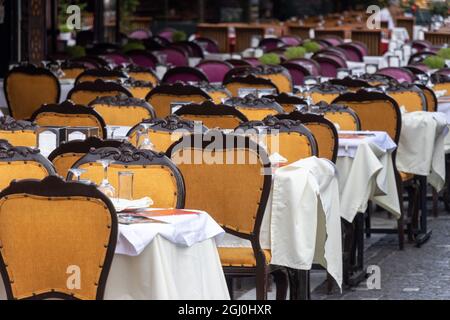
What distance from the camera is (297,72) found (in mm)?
15117

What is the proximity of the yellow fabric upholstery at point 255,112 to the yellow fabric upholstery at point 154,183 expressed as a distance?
3206 millimetres

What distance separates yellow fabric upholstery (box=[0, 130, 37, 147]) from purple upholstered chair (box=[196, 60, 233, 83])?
7.78m

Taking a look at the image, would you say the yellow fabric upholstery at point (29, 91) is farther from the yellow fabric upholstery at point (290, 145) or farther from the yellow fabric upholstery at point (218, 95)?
the yellow fabric upholstery at point (290, 145)

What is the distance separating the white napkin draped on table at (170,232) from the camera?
5.68 meters

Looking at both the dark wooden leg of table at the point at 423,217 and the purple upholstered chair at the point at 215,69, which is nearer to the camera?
the dark wooden leg of table at the point at 423,217

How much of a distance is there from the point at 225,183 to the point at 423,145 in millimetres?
3727

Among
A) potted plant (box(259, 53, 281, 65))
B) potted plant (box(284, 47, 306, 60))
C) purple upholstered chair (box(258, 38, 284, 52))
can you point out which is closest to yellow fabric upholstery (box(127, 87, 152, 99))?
potted plant (box(259, 53, 281, 65))

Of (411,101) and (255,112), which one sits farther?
(411,101)

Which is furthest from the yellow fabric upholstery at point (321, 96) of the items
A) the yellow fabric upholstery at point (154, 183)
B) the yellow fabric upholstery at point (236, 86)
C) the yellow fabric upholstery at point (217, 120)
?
the yellow fabric upholstery at point (154, 183)

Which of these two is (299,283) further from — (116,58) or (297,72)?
(116,58)

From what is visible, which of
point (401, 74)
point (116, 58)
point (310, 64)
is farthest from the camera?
point (116, 58)

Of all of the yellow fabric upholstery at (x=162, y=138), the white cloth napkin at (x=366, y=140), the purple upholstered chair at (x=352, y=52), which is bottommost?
the purple upholstered chair at (x=352, y=52)

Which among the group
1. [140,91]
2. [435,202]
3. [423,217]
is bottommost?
[435,202]

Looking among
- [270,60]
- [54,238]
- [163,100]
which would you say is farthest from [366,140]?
[270,60]
